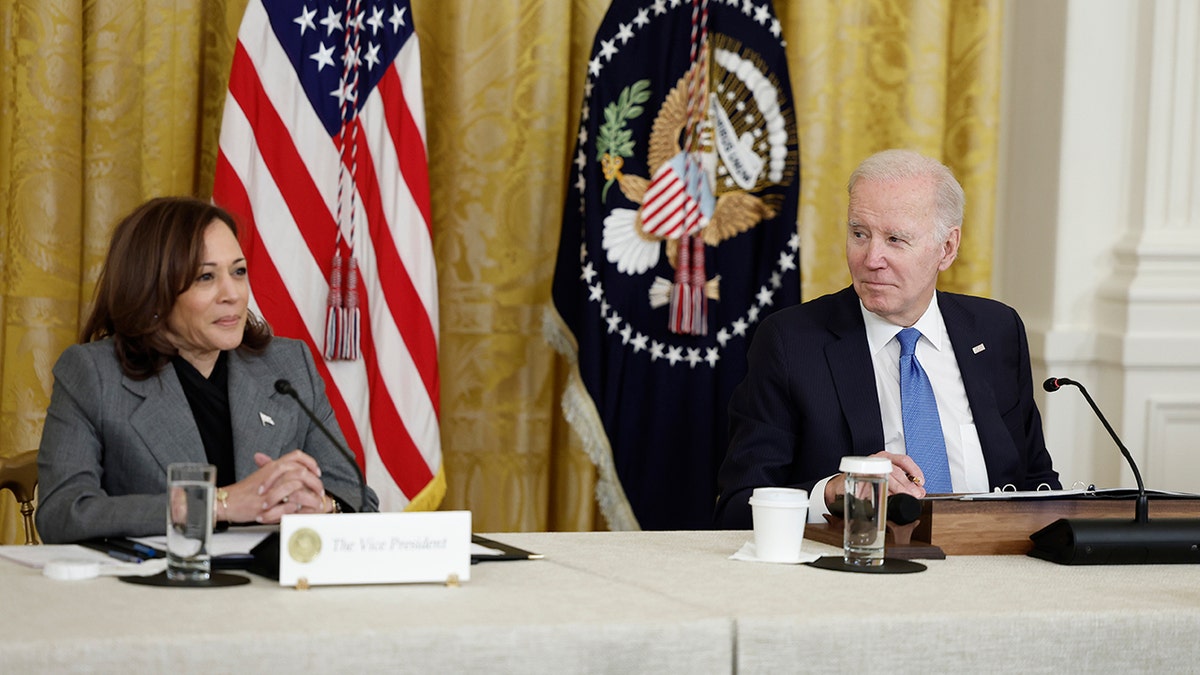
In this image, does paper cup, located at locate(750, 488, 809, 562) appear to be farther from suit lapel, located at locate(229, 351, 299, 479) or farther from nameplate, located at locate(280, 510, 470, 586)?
suit lapel, located at locate(229, 351, 299, 479)

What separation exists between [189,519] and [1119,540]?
1.39 metres

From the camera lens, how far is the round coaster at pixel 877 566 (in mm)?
2008

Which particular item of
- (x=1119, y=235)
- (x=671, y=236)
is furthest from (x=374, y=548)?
(x=1119, y=235)

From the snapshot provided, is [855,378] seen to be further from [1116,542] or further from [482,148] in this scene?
[482,148]

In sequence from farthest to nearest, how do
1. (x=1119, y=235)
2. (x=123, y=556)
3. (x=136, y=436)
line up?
1. (x=1119, y=235)
2. (x=136, y=436)
3. (x=123, y=556)

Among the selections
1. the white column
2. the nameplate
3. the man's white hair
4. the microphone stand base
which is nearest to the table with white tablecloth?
the nameplate

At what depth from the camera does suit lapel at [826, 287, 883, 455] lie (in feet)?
8.77

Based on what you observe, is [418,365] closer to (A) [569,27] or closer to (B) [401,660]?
(A) [569,27]

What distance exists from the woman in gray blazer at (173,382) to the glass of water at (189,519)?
51 cm

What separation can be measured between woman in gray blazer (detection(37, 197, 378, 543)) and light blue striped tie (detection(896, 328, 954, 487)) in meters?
1.05

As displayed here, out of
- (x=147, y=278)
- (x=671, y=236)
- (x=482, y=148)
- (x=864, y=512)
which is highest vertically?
(x=482, y=148)

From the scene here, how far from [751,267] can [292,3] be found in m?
1.43

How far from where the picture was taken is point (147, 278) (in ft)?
8.56

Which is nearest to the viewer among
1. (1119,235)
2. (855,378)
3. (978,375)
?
(855,378)
